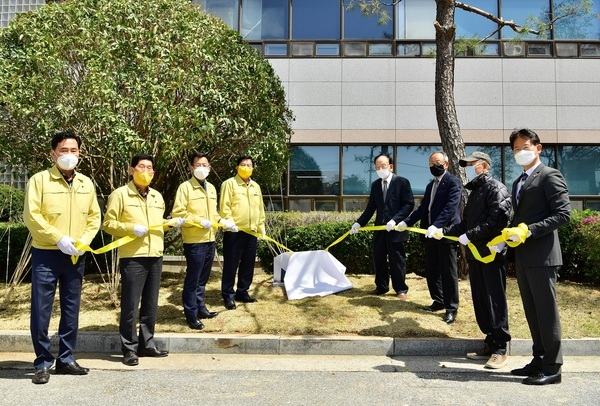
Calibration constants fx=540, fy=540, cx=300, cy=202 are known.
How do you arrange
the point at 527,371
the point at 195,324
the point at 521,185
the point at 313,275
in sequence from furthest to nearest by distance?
the point at 313,275
the point at 195,324
the point at 521,185
the point at 527,371

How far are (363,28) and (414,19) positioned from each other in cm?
141

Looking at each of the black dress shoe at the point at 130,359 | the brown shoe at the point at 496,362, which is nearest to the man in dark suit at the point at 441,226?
the brown shoe at the point at 496,362

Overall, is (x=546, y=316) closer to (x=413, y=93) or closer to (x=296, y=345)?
(x=296, y=345)

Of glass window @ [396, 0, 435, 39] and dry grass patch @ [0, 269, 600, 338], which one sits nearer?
dry grass patch @ [0, 269, 600, 338]

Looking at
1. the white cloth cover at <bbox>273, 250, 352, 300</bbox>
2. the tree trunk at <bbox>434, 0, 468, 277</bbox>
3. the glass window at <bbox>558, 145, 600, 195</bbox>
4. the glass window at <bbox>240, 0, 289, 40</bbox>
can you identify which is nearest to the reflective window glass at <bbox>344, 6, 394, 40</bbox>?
the glass window at <bbox>240, 0, 289, 40</bbox>

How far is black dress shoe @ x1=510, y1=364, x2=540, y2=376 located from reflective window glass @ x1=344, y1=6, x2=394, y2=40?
11439 mm

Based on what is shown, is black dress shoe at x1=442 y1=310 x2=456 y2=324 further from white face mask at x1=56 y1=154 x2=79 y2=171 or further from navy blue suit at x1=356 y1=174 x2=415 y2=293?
white face mask at x1=56 y1=154 x2=79 y2=171

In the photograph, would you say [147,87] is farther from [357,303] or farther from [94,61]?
[357,303]

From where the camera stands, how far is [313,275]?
7.74 m

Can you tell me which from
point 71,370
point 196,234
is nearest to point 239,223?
point 196,234

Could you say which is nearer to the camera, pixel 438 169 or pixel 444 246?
pixel 444 246

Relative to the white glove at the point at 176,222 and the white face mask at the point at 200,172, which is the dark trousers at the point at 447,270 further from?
the white glove at the point at 176,222

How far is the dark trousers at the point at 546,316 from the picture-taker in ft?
15.5

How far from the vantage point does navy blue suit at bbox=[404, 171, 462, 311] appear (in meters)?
6.36
